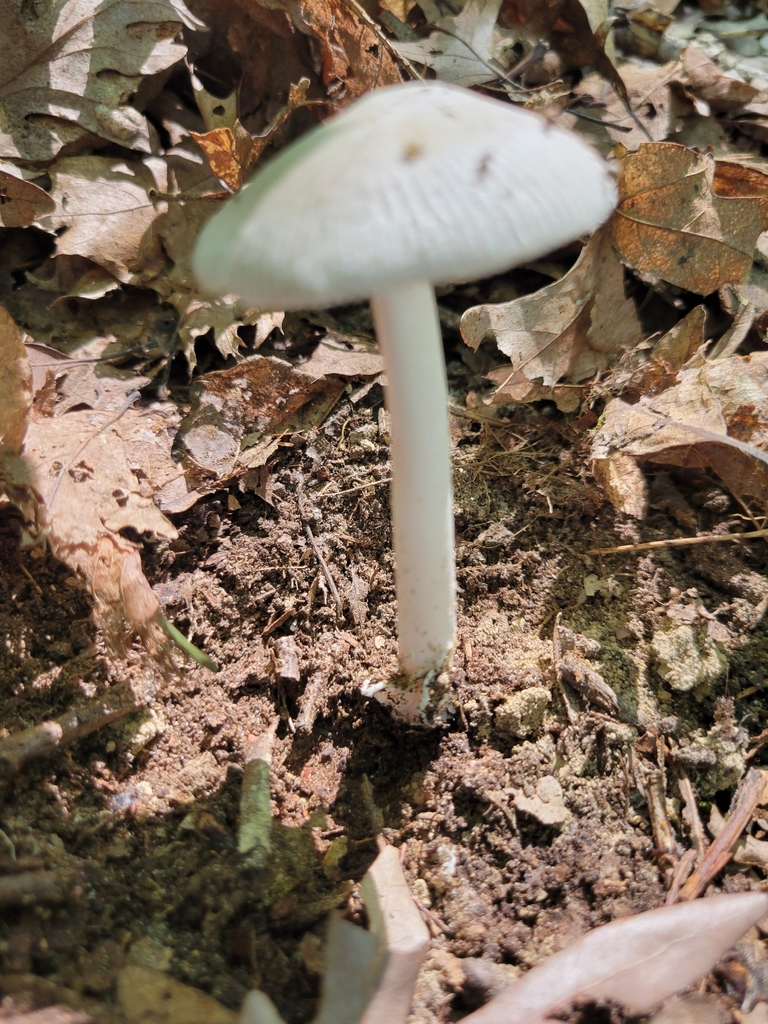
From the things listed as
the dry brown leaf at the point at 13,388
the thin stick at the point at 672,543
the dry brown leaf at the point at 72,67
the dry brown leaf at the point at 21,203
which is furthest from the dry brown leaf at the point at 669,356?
the dry brown leaf at the point at 21,203

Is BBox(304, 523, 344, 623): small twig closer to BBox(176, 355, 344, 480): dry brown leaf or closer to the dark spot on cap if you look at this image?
BBox(176, 355, 344, 480): dry brown leaf

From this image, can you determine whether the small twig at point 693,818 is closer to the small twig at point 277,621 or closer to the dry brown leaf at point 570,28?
the small twig at point 277,621

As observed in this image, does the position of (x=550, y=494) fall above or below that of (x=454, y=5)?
below

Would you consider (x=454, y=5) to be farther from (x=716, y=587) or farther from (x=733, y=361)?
(x=716, y=587)

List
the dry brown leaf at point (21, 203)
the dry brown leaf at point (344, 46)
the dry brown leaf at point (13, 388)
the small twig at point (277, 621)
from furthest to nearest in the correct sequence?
the dry brown leaf at point (344, 46) < the dry brown leaf at point (21, 203) < the small twig at point (277, 621) < the dry brown leaf at point (13, 388)

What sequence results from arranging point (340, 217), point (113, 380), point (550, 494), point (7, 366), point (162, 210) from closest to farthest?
point (340, 217) → point (7, 366) → point (550, 494) → point (113, 380) → point (162, 210)

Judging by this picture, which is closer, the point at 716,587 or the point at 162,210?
the point at 716,587

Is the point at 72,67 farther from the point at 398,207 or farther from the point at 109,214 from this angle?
the point at 398,207

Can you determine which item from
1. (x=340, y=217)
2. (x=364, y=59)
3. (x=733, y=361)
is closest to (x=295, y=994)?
(x=340, y=217)
